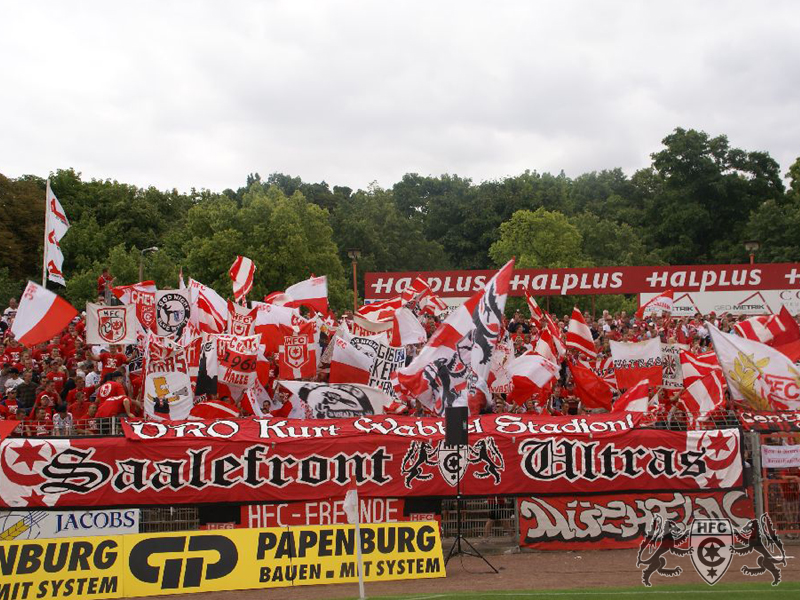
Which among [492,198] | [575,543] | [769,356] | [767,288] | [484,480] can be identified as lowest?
[575,543]

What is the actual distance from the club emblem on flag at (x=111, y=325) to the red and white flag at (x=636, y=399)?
1055 centimetres

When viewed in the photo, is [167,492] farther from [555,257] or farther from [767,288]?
[555,257]

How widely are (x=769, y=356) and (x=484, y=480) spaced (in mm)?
6007

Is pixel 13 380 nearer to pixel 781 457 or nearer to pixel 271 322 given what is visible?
pixel 271 322

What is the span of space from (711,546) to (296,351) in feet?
29.8

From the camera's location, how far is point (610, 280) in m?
36.0

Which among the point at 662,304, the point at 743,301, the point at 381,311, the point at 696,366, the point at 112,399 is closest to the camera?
the point at 112,399

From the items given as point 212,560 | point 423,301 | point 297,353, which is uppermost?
point 423,301

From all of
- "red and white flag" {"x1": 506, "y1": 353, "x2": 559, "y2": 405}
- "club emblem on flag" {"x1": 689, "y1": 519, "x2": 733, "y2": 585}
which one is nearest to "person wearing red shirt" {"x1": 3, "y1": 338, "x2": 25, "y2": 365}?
"red and white flag" {"x1": 506, "y1": 353, "x2": 559, "y2": 405}

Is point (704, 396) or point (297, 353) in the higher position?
point (297, 353)

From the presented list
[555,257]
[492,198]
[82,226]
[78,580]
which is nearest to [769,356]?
[78,580]

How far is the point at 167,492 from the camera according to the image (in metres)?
16.6

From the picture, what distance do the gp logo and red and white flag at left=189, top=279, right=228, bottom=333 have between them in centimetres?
674

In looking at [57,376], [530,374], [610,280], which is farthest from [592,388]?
[610,280]
